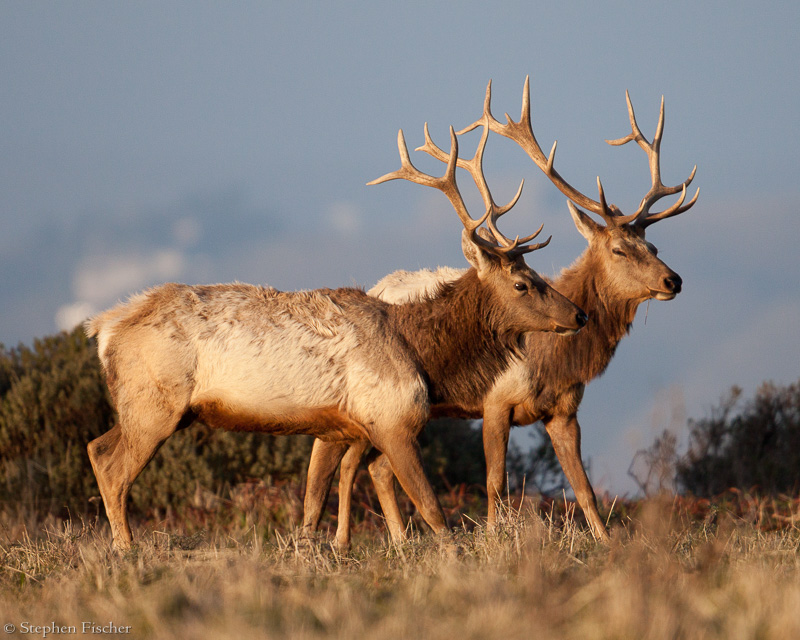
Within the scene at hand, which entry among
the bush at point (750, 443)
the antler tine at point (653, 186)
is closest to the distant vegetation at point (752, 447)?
the bush at point (750, 443)

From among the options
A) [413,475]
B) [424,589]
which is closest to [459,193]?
[413,475]

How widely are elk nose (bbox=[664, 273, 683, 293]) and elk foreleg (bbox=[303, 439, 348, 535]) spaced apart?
2.93 m

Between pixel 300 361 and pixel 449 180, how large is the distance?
1.85 m

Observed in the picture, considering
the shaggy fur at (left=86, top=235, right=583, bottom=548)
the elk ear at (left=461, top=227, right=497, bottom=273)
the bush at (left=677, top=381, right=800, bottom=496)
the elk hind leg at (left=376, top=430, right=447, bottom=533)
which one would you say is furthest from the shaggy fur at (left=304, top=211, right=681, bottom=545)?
the bush at (left=677, top=381, right=800, bottom=496)

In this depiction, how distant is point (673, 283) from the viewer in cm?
771

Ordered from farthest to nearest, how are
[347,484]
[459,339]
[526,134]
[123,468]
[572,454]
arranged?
1. [526,134]
2. [572,454]
3. [347,484]
4. [459,339]
5. [123,468]

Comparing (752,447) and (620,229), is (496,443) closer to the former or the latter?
(620,229)

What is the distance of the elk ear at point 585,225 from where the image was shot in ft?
27.0

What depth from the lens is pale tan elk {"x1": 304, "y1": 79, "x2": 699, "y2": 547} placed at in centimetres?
714

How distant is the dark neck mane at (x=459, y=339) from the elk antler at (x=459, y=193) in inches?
12.3

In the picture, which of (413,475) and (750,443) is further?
(750,443)

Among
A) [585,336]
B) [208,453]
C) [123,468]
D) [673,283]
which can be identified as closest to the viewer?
[123,468]

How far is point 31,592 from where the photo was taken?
4520mm
